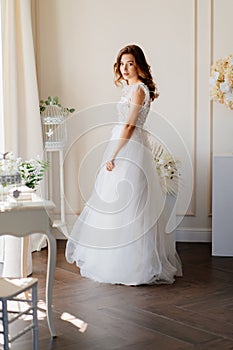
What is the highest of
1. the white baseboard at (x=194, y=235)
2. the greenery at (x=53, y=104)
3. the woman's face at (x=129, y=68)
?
the woman's face at (x=129, y=68)

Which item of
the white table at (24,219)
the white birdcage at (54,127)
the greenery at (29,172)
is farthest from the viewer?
the white birdcage at (54,127)

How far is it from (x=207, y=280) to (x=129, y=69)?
5.23 feet

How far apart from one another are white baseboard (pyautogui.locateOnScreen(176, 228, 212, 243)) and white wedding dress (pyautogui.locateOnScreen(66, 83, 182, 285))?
120 centimetres

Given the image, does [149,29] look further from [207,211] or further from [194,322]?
[194,322]

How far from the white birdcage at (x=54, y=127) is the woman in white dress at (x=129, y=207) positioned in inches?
35.4

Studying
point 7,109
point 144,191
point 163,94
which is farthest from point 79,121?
point 163,94

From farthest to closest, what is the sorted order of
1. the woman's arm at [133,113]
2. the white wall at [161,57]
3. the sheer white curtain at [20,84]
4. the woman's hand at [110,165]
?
the white wall at [161,57], the sheer white curtain at [20,84], the woman's arm at [133,113], the woman's hand at [110,165]

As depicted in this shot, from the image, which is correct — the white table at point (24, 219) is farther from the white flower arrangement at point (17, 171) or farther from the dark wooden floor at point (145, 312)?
the dark wooden floor at point (145, 312)

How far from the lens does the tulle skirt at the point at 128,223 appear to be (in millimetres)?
4742

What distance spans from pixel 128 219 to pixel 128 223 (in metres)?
0.03

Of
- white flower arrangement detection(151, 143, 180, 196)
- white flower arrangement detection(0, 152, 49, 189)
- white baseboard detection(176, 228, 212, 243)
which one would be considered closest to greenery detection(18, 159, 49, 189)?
white flower arrangement detection(0, 152, 49, 189)

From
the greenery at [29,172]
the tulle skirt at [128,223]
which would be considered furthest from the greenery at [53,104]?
the greenery at [29,172]

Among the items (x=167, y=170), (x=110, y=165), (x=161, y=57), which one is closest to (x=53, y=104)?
(x=161, y=57)

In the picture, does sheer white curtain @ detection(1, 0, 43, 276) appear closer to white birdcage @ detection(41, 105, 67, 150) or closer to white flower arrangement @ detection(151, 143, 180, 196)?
white birdcage @ detection(41, 105, 67, 150)
